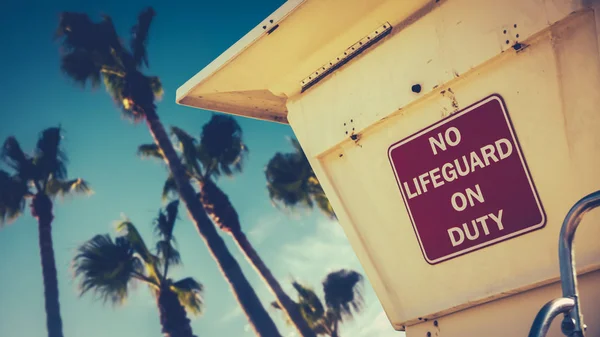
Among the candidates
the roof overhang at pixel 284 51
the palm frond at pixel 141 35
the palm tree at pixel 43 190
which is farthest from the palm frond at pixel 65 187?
the roof overhang at pixel 284 51

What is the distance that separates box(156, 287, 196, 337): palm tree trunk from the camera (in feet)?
28.9

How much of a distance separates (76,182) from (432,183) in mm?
12677

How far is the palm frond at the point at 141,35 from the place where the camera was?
34.9ft

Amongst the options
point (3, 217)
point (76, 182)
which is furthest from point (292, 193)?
point (3, 217)

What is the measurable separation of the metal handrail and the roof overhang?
31.9 inches

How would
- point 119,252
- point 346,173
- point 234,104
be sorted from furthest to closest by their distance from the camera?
point 119,252 < point 234,104 < point 346,173

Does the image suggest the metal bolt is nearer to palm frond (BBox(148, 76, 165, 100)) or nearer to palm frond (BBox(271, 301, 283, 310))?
palm frond (BBox(271, 301, 283, 310))

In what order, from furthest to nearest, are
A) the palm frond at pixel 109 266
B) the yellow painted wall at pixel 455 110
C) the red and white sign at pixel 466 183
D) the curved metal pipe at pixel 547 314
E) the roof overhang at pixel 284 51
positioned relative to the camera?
1. the palm frond at pixel 109 266
2. the roof overhang at pixel 284 51
3. the red and white sign at pixel 466 183
4. the yellow painted wall at pixel 455 110
5. the curved metal pipe at pixel 547 314

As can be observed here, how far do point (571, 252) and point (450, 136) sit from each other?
56 centimetres

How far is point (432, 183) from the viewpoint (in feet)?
5.12

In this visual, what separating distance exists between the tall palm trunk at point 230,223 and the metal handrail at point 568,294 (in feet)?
31.5

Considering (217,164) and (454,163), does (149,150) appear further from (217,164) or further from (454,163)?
(454,163)

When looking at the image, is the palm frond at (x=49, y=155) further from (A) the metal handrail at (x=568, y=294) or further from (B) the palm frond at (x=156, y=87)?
(A) the metal handrail at (x=568, y=294)

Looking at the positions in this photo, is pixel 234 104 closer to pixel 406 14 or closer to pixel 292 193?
pixel 406 14
